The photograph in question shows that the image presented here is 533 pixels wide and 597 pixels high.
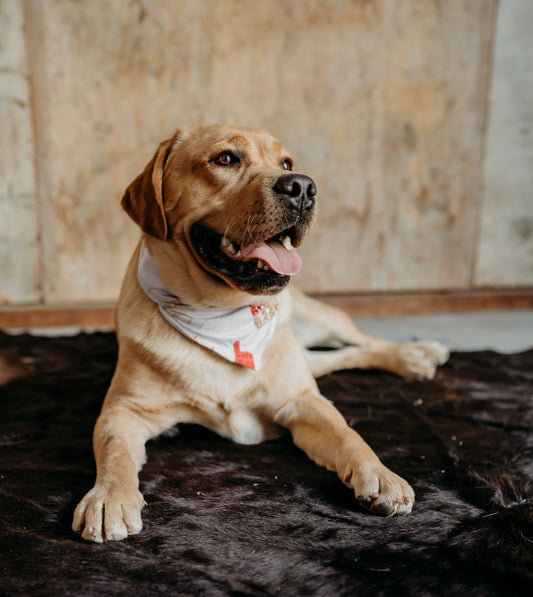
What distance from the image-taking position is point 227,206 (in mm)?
2125

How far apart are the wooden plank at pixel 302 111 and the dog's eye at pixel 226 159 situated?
7.69ft

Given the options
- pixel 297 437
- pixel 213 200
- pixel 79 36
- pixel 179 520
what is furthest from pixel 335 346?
pixel 79 36

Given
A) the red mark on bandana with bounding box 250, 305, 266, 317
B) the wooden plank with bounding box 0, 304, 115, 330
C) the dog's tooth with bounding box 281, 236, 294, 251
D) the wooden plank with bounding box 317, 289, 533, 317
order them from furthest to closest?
1. the wooden plank with bounding box 317, 289, 533, 317
2. the wooden plank with bounding box 0, 304, 115, 330
3. the red mark on bandana with bounding box 250, 305, 266, 317
4. the dog's tooth with bounding box 281, 236, 294, 251

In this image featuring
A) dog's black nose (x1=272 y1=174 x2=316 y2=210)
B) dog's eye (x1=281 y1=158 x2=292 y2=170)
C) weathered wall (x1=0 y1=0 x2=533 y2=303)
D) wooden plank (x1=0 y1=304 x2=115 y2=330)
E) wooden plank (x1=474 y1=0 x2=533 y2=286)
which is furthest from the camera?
wooden plank (x1=474 y1=0 x2=533 y2=286)

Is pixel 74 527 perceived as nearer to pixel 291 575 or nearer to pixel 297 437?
pixel 291 575

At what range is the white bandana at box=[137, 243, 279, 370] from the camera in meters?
2.21

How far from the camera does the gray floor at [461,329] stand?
165 inches

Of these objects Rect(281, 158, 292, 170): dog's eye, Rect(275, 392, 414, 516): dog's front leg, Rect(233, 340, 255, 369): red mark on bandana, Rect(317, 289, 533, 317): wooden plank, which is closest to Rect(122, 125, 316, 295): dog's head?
Rect(281, 158, 292, 170): dog's eye

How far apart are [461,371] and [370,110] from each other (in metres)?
2.42

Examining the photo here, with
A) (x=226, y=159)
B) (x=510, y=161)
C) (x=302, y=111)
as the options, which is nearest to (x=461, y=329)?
(x=510, y=161)

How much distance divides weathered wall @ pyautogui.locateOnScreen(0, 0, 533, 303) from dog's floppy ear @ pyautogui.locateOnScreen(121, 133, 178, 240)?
2262 mm

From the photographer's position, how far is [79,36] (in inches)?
165

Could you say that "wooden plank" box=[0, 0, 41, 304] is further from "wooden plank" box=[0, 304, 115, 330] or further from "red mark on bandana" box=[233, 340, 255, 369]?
"red mark on bandana" box=[233, 340, 255, 369]

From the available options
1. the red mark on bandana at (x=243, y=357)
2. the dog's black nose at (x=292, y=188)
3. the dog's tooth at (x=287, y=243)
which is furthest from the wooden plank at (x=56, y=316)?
the dog's black nose at (x=292, y=188)
